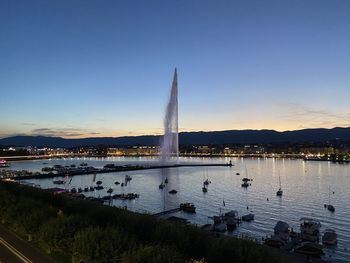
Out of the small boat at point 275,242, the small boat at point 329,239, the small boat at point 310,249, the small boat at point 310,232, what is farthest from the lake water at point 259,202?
the small boat at point 275,242

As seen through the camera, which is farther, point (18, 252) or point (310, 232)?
point (310, 232)

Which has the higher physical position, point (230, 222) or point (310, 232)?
point (310, 232)

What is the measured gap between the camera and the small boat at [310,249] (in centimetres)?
2789

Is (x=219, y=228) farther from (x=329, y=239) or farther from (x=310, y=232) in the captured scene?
(x=329, y=239)

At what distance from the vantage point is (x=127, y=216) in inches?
808

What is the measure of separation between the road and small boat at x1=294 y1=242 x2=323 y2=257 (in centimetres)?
1816

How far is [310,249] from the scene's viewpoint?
92.4 ft

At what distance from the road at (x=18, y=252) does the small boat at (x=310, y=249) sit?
18.2 metres

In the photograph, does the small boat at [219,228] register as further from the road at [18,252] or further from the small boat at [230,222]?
the road at [18,252]

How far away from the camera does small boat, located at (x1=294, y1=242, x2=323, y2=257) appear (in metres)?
27.9

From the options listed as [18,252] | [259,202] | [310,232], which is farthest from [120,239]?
Answer: [259,202]

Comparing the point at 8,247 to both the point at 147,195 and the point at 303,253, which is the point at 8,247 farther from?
the point at 147,195

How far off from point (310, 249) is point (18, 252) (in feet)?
64.4

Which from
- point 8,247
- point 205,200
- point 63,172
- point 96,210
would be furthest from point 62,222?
point 63,172
